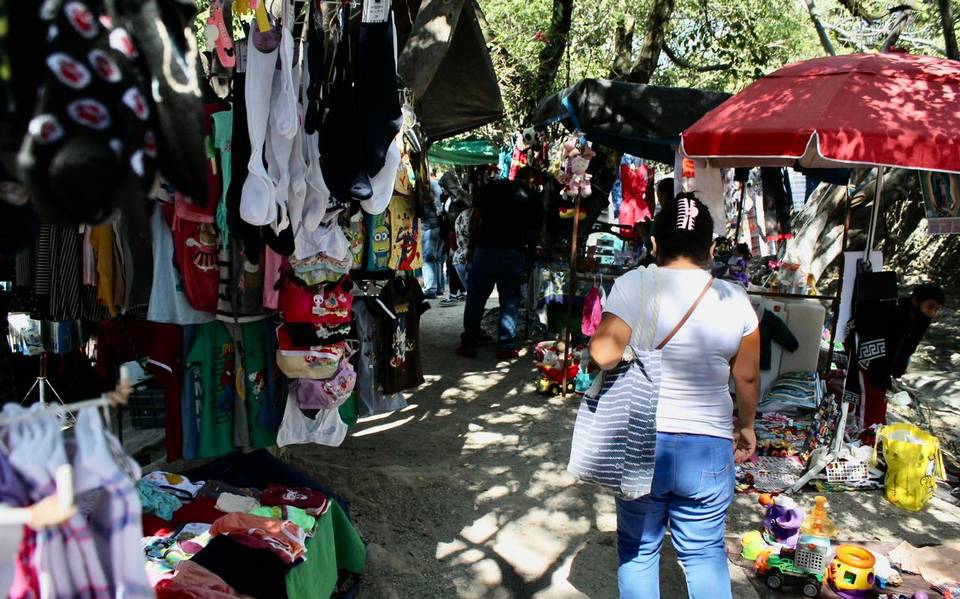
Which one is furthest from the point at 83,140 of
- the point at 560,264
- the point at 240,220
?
the point at 560,264

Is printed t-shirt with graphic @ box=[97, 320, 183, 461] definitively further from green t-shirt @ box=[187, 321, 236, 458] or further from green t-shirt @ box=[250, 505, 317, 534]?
green t-shirt @ box=[250, 505, 317, 534]

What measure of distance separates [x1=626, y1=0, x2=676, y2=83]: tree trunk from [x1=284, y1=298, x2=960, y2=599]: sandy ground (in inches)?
179

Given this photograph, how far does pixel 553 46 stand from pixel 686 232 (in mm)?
7581

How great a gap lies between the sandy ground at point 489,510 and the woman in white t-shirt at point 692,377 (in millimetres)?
1052

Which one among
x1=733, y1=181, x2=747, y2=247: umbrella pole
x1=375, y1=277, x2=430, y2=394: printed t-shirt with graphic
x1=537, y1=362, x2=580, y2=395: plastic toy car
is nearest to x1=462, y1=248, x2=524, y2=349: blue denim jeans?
x1=537, y1=362, x2=580, y2=395: plastic toy car

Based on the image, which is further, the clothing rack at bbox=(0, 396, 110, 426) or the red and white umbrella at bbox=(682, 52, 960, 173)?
the red and white umbrella at bbox=(682, 52, 960, 173)

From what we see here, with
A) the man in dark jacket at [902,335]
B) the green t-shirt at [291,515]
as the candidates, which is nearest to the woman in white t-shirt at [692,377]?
the green t-shirt at [291,515]

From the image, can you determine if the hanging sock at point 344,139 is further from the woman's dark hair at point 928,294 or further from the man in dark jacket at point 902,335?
the woman's dark hair at point 928,294

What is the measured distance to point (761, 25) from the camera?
13.6 meters

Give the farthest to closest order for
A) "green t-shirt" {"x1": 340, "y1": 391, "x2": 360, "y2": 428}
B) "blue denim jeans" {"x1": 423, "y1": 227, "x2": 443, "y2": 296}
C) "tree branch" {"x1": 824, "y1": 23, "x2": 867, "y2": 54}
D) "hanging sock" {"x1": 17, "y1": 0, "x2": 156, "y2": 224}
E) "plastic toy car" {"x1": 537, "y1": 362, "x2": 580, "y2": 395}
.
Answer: "blue denim jeans" {"x1": 423, "y1": 227, "x2": 443, "y2": 296}
"tree branch" {"x1": 824, "y1": 23, "x2": 867, "y2": 54}
"plastic toy car" {"x1": 537, "y1": 362, "x2": 580, "y2": 395}
"green t-shirt" {"x1": 340, "y1": 391, "x2": 360, "y2": 428}
"hanging sock" {"x1": 17, "y1": 0, "x2": 156, "y2": 224}

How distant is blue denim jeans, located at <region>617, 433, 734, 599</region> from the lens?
263cm

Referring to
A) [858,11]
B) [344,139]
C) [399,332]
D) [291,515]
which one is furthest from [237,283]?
[858,11]

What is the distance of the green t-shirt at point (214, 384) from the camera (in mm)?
3548

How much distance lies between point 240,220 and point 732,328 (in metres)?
2.17
